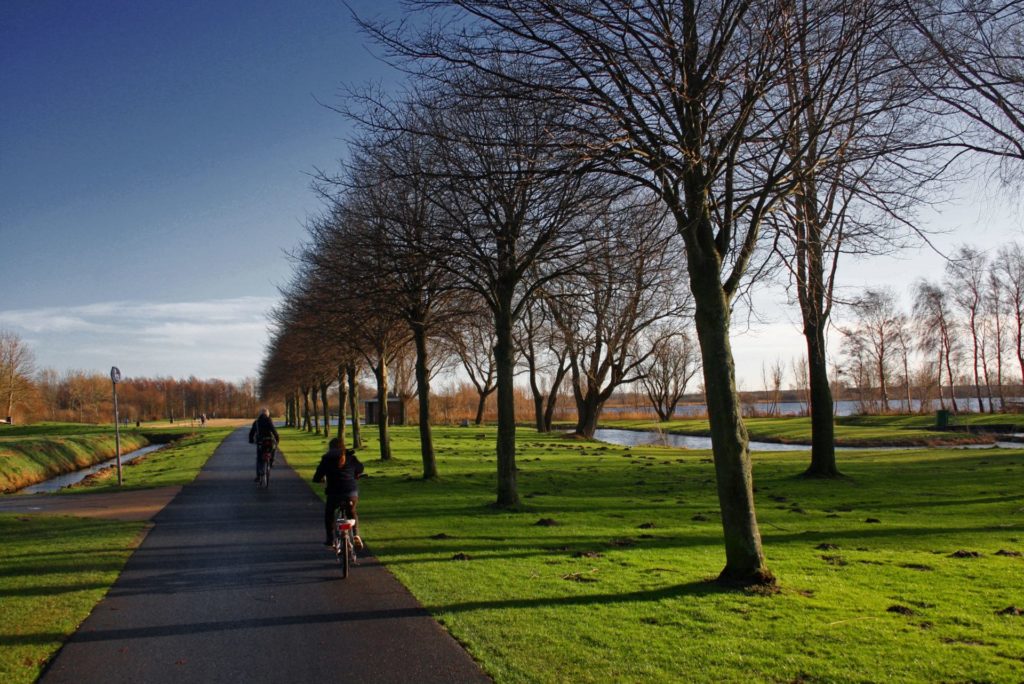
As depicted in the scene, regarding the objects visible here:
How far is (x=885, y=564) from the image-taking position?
9.36 metres

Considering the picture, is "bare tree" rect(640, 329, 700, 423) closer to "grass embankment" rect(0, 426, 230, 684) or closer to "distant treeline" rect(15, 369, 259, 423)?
"grass embankment" rect(0, 426, 230, 684)

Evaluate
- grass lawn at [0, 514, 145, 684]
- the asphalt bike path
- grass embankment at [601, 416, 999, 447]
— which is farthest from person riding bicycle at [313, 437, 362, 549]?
grass embankment at [601, 416, 999, 447]

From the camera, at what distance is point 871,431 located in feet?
144

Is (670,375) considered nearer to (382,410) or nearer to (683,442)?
(683,442)

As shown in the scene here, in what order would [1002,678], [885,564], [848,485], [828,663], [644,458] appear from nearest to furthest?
[1002,678]
[828,663]
[885,564]
[848,485]
[644,458]

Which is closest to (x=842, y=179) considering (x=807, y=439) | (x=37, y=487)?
(x=37, y=487)

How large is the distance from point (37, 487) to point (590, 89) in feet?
96.0

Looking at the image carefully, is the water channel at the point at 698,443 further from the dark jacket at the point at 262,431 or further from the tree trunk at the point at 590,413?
the dark jacket at the point at 262,431

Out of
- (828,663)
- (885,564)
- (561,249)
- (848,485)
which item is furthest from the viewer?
(848,485)

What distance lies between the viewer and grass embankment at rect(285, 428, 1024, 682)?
5.70m

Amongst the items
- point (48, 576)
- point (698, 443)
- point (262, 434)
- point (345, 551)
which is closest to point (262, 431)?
point (262, 434)

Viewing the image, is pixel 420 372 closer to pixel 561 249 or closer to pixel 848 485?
pixel 561 249

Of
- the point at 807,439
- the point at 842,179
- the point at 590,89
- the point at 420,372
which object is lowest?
the point at 807,439

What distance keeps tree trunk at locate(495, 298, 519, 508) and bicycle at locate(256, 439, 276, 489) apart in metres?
7.48
